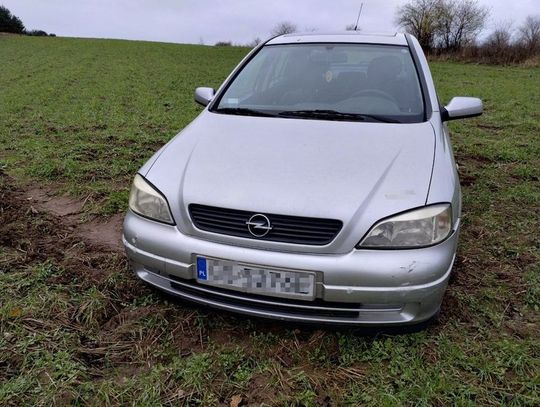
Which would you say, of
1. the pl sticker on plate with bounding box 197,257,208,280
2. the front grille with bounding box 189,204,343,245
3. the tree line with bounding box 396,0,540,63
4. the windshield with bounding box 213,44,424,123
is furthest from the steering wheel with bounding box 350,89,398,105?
the tree line with bounding box 396,0,540,63

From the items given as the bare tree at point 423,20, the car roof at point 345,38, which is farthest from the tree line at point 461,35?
the car roof at point 345,38

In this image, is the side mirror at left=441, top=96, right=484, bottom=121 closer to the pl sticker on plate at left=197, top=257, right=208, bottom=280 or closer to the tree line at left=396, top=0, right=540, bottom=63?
the pl sticker on plate at left=197, top=257, right=208, bottom=280

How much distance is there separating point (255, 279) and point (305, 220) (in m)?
0.33

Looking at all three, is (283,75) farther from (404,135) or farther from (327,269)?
(327,269)

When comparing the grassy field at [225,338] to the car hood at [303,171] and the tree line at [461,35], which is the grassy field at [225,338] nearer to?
the car hood at [303,171]

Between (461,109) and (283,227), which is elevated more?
(461,109)

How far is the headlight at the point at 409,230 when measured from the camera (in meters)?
1.95

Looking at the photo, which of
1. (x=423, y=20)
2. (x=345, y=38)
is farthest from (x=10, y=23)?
(x=345, y=38)

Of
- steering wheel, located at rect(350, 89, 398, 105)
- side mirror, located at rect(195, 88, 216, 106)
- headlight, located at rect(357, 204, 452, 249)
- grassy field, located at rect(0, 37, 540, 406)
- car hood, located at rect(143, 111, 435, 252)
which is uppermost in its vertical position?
steering wheel, located at rect(350, 89, 398, 105)

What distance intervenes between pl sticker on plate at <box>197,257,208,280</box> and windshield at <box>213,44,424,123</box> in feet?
4.00

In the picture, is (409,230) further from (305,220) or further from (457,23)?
(457,23)

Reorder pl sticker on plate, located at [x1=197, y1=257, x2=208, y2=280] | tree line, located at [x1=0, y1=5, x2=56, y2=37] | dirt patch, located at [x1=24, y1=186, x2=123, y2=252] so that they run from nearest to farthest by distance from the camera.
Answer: pl sticker on plate, located at [x1=197, y1=257, x2=208, y2=280] → dirt patch, located at [x1=24, y1=186, x2=123, y2=252] → tree line, located at [x1=0, y1=5, x2=56, y2=37]

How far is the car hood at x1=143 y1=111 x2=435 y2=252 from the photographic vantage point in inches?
78.4

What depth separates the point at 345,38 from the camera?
11.6 feet
